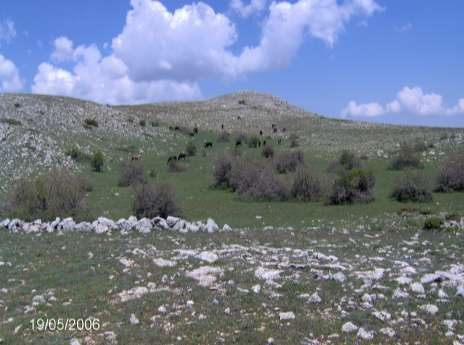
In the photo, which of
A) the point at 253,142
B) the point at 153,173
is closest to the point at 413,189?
the point at 153,173

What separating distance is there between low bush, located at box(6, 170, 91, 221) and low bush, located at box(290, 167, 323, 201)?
10828 millimetres

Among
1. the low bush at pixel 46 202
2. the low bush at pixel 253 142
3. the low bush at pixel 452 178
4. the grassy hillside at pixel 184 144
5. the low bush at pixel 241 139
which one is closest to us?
the low bush at pixel 46 202

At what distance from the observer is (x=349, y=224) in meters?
19.3

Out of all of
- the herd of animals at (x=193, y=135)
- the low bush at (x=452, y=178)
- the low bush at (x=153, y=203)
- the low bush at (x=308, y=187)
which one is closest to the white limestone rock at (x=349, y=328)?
→ the low bush at (x=153, y=203)

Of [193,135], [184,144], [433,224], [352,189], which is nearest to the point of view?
[433,224]

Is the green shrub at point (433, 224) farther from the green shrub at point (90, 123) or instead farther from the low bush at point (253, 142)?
the green shrub at point (90, 123)

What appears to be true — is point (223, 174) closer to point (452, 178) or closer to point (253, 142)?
point (452, 178)

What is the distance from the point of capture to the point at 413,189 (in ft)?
85.3

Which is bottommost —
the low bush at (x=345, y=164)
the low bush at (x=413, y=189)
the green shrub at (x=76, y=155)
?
the low bush at (x=413, y=189)

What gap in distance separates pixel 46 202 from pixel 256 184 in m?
11.1

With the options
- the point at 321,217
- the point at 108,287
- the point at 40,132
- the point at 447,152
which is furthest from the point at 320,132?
the point at 108,287

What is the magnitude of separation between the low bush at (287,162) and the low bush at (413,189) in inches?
399

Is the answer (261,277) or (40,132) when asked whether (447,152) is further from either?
(261,277)

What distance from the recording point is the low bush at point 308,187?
26.8m
